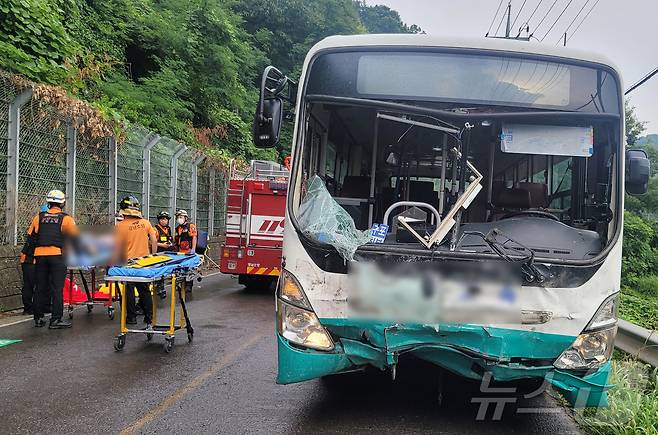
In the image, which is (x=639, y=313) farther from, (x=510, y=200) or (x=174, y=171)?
(x=174, y=171)

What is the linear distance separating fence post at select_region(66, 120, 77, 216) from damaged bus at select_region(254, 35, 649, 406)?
7514mm

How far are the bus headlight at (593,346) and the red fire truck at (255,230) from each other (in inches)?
359

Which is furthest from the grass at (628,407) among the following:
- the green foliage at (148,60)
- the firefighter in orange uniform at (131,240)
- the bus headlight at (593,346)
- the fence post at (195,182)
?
the fence post at (195,182)

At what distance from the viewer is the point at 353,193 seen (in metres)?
5.71

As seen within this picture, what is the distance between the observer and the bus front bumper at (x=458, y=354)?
13.7ft

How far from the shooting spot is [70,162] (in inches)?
453

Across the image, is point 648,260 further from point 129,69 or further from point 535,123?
point 535,123

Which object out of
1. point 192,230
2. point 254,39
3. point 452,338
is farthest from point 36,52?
point 254,39

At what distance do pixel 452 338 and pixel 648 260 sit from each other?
2230 centimetres

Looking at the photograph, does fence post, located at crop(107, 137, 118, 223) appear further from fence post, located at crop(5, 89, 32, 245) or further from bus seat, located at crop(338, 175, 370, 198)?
bus seat, located at crop(338, 175, 370, 198)

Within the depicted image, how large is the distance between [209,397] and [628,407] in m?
3.43

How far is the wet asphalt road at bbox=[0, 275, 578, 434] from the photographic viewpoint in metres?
4.77

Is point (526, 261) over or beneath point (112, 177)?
beneath

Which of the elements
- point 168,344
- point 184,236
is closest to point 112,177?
point 184,236
